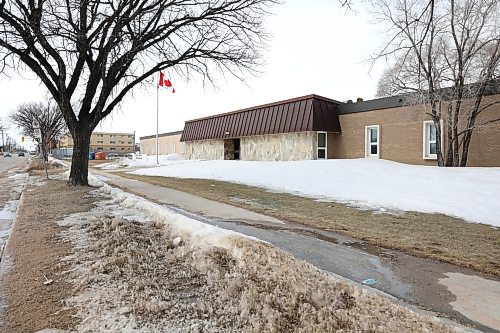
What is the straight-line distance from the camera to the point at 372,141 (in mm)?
19984

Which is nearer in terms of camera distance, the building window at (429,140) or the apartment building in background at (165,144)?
the building window at (429,140)

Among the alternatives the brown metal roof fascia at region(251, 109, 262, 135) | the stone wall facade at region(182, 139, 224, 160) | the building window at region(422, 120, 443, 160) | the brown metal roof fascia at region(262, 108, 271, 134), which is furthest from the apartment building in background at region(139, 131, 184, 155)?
the building window at region(422, 120, 443, 160)

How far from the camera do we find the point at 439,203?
31.9ft

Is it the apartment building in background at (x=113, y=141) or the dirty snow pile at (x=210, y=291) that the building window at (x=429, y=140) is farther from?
the apartment building in background at (x=113, y=141)

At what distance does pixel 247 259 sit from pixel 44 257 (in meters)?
2.86

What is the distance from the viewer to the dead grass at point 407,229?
16.6 ft

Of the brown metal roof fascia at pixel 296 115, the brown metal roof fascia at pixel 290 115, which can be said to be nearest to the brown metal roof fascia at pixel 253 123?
the brown metal roof fascia at pixel 290 115

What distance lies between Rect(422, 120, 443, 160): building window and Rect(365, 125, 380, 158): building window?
2.64m

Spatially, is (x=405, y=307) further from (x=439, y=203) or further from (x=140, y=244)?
(x=439, y=203)

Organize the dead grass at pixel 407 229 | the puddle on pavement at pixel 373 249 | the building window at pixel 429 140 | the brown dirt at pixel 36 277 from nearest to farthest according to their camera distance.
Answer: the brown dirt at pixel 36 277 < the puddle on pavement at pixel 373 249 < the dead grass at pixel 407 229 < the building window at pixel 429 140

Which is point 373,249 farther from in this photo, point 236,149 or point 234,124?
point 236,149

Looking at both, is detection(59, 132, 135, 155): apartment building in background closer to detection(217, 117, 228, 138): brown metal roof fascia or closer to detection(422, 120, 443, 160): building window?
detection(217, 117, 228, 138): brown metal roof fascia

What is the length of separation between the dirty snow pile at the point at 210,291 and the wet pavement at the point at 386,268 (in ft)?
1.47

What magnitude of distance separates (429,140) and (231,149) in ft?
52.4
